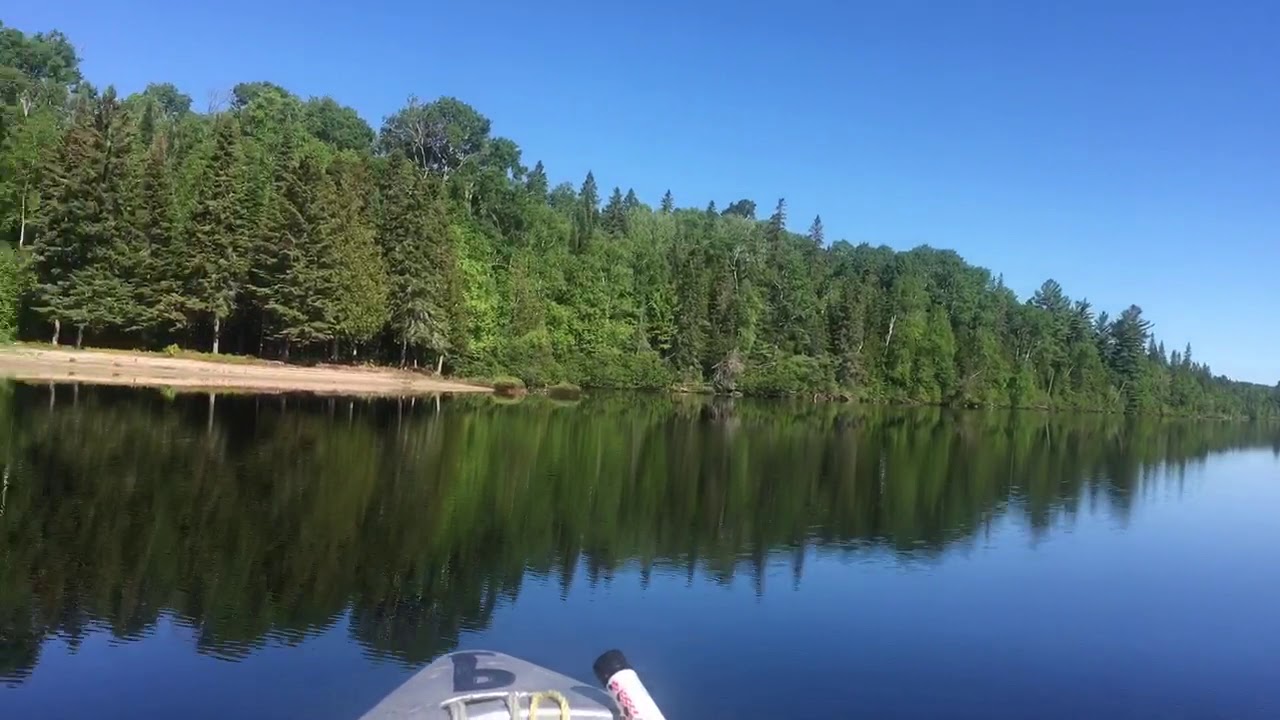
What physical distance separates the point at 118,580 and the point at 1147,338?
144 meters

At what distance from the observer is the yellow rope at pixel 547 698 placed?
17.9 feet

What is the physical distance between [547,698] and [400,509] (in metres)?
15.3

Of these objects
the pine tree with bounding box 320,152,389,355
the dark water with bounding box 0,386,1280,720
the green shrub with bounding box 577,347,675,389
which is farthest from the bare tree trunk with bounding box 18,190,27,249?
the green shrub with bounding box 577,347,675,389

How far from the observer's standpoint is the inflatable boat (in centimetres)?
553

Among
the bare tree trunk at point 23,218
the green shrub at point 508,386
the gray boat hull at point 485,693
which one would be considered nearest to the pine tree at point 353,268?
the green shrub at point 508,386

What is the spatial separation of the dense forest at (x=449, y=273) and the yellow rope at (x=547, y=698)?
2039 inches

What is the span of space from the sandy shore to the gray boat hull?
42.2 m

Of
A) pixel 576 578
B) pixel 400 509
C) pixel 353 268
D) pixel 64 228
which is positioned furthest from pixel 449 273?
pixel 576 578

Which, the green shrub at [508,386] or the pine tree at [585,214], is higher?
the pine tree at [585,214]

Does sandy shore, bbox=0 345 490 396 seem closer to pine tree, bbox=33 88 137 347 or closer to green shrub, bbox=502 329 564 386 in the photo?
pine tree, bbox=33 88 137 347

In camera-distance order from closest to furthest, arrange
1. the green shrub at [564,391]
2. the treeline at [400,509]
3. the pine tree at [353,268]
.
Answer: the treeline at [400,509], the pine tree at [353,268], the green shrub at [564,391]

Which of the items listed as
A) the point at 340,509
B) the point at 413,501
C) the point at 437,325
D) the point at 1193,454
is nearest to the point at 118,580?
the point at 340,509

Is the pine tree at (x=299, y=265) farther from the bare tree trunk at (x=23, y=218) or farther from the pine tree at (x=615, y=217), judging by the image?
the pine tree at (x=615, y=217)

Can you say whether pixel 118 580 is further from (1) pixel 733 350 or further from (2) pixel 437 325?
(1) pixel 733 350
